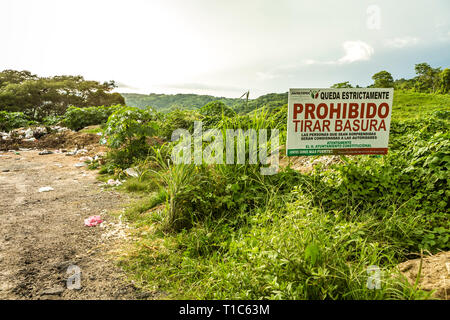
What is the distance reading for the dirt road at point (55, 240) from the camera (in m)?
2.10

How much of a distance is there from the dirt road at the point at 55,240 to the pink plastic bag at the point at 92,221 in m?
0.07

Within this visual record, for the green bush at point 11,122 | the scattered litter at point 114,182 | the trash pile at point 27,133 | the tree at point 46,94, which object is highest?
the tree at point 46,94

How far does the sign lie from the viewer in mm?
2953

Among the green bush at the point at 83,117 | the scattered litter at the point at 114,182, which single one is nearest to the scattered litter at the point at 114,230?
the scattered litter at the point at 114,182

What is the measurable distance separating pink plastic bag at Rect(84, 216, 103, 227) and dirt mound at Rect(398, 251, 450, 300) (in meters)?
3.16

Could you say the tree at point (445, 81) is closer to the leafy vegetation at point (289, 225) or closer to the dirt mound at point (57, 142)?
the leafy vegetation at point (289, 225)

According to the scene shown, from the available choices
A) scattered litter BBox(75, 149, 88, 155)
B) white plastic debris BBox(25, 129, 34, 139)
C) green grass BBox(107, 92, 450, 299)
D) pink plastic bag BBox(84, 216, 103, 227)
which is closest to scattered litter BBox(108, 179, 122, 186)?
green grass BBox(107, 92, 450, 299)

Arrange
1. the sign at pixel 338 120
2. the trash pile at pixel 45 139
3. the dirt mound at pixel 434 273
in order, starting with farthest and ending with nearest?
the trash pile at pixel 45 139 → the sign at pixel 338 120 → the dirt mound at pixel 434 273

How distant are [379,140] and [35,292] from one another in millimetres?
3600

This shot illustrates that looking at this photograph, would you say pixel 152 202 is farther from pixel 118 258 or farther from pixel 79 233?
pixel 118 258

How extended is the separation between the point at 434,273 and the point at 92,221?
3.39m

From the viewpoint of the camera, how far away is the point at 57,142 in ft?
28.8

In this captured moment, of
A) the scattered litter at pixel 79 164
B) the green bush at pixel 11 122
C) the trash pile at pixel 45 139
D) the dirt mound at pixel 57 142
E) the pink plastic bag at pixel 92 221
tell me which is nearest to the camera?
the pink plastic bag at pixel 92 221
